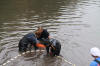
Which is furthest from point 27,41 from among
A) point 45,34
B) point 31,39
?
point 45,34

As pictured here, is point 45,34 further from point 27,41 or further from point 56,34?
point 56,34

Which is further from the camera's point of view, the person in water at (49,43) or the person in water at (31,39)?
the person in water at (31,39)

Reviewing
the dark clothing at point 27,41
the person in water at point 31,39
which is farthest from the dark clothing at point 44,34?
the dark clothing at point 27,41

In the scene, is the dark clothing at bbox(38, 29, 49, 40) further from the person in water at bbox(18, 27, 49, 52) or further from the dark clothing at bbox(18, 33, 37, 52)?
the dark clothing at bbox(18, 33, 37, 52)

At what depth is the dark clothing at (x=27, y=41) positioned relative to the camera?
31.2 ft

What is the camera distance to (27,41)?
31.6 ft

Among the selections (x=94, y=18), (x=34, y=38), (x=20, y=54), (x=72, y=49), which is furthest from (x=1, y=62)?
(x=94, y=18)

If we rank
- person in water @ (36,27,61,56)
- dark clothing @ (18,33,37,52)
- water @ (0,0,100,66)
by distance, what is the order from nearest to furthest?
water @ (0,0,100,66) < person in water @ (36,27,61,56) < dark clothing @ (18,33,37,52)

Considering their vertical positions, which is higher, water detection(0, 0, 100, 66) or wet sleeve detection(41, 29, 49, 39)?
wet sleeve detection(41, 29, 49, 39)

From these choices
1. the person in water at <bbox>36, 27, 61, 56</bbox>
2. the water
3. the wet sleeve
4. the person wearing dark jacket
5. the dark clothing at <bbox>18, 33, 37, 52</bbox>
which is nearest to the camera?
the water

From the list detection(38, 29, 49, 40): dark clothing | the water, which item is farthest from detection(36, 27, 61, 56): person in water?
the water

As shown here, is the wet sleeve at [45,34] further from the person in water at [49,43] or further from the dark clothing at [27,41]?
the dark clothing at [27,41]

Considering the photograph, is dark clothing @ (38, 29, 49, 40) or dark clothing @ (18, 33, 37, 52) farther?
dark clothing @ (38, 29, 49, 40)

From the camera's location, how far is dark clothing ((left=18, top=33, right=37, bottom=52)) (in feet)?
31.2
